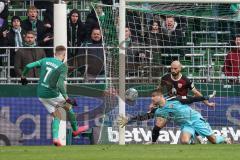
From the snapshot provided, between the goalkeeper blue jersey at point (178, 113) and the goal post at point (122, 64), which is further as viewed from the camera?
the goalkeeper blue jersey at point (178, 113)

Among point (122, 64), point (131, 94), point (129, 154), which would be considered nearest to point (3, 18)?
point (131, 94)

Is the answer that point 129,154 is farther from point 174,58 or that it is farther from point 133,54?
point 174,58

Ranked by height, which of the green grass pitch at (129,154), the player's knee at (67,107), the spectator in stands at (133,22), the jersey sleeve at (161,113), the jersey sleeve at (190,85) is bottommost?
the green grass pitch at (129,154)

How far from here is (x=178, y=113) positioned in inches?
753

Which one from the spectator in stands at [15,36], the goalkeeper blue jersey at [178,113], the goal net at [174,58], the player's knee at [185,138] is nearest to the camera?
the player's knee at [185,138]

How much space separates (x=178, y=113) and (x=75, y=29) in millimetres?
4083

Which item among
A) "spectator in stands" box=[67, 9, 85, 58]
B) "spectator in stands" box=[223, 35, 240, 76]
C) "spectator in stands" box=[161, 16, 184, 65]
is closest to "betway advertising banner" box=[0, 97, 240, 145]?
"spectator in stands" box=[223, 35, 240, 76]

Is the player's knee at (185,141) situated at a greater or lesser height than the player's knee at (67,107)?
lesser

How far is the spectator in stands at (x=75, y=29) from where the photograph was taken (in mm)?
21891

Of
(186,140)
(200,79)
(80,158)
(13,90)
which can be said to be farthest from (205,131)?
(80,158)

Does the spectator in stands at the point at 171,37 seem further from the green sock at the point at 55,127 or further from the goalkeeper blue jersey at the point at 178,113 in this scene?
the green sock at the point at 55,127

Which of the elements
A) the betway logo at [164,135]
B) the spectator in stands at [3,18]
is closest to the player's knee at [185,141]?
the betway logo at [164,135]

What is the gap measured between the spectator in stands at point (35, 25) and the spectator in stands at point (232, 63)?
4445 mm

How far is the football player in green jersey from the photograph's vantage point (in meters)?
18.4
